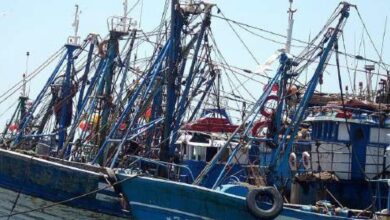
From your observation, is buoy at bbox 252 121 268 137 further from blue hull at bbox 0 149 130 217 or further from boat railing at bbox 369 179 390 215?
boat railing at bbox 369 179 390 215

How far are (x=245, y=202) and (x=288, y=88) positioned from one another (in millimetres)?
A: 5739

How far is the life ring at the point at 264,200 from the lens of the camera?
19266mm

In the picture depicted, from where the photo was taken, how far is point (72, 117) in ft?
117

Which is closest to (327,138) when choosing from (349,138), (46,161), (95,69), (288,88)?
(349,138)

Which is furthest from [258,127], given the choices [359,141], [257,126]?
[359,141]

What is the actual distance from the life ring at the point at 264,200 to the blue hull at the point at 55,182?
25.8ft

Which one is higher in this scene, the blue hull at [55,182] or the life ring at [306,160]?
the life ring at [306,160]

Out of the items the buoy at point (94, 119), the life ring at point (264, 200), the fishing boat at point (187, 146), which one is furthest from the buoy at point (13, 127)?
the life ring at point (264, 200)

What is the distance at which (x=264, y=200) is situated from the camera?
19578mm

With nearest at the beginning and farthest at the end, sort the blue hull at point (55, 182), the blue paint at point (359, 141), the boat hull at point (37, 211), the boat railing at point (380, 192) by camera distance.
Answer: the boat railing at point (380, 192), the blue paint at point (359, 141), the blue hull at point (55, 182), the boat hull at point (37, 211)

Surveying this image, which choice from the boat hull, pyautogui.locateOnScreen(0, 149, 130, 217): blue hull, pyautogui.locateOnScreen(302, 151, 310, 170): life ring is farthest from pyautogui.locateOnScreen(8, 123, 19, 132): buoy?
pyautogui.locateOnScreen(302, 151, 310, 170): life ring

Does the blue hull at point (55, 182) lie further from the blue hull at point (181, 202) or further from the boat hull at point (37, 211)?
the blue hull at point (181, 202)

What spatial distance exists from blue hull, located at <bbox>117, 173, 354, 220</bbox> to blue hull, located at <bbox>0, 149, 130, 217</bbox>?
14.3 feet

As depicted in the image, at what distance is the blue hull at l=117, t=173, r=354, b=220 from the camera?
19.7 metres
